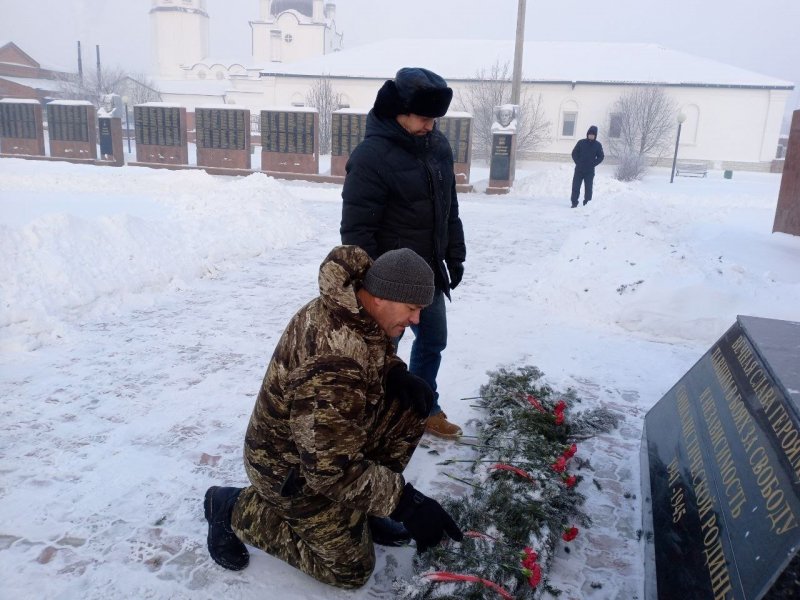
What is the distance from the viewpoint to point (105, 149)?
20.8 metres

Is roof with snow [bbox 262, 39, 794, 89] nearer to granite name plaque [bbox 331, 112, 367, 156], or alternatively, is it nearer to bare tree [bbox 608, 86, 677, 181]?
bare tree [bbox 608, 86, 677, 181]

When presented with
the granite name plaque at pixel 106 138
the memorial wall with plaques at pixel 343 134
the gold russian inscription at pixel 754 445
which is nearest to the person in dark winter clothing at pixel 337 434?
the gold russian inscription at pixel 754 445

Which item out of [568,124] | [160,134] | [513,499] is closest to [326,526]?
[513,499]

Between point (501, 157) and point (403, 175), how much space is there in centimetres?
1455

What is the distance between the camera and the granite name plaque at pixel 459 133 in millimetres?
16734

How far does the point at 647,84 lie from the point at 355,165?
1393 inches

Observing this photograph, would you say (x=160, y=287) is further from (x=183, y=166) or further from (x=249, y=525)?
(x=183, y=166)

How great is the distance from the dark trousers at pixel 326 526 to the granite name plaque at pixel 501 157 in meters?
→ 15.2

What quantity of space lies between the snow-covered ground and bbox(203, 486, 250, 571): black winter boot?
0.17ft

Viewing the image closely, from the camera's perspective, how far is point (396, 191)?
288cm

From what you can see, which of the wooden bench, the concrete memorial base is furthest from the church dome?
the concrete memorial base

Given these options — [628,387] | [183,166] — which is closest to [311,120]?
[183,166]

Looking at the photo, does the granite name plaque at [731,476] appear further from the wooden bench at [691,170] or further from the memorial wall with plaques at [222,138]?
the wooden bench at [691,170]

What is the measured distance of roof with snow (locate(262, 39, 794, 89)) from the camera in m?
34.2
